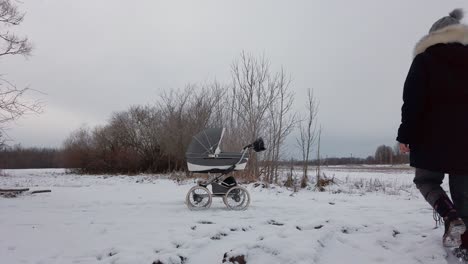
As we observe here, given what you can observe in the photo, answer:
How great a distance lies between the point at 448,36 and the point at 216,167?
4.13 metres

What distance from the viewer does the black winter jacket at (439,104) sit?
3.07 metres

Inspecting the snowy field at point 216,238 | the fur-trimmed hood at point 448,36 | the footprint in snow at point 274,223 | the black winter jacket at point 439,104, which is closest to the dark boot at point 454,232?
the snowy field at point 216,238

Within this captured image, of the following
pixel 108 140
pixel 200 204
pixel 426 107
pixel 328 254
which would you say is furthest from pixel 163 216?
pixel 108 140

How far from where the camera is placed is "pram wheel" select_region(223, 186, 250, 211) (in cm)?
631

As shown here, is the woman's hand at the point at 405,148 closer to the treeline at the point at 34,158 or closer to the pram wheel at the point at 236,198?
the pram wheel at the point at 236,198

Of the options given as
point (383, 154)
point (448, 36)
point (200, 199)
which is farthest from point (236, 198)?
point (383, 154)

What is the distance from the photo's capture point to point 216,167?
634 centimetres

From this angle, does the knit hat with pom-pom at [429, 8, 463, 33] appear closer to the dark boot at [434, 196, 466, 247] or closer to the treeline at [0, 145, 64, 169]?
the dark boot at [434, 196, 466, 247]

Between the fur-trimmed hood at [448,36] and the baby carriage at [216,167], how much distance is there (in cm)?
339

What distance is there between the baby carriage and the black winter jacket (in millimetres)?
3222

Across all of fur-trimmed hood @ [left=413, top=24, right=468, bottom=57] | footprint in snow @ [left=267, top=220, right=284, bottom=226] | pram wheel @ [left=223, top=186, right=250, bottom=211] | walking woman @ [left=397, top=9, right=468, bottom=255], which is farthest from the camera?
pram wheel @ [left=223, top=186, right=250, bottom=211]

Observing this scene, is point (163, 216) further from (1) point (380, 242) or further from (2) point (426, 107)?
(2) point (426, 107)

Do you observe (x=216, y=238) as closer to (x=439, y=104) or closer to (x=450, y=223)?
(x=450, y=223)

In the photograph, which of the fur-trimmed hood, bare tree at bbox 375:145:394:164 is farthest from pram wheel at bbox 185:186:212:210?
bare tree at bbox 375:145:394:164
